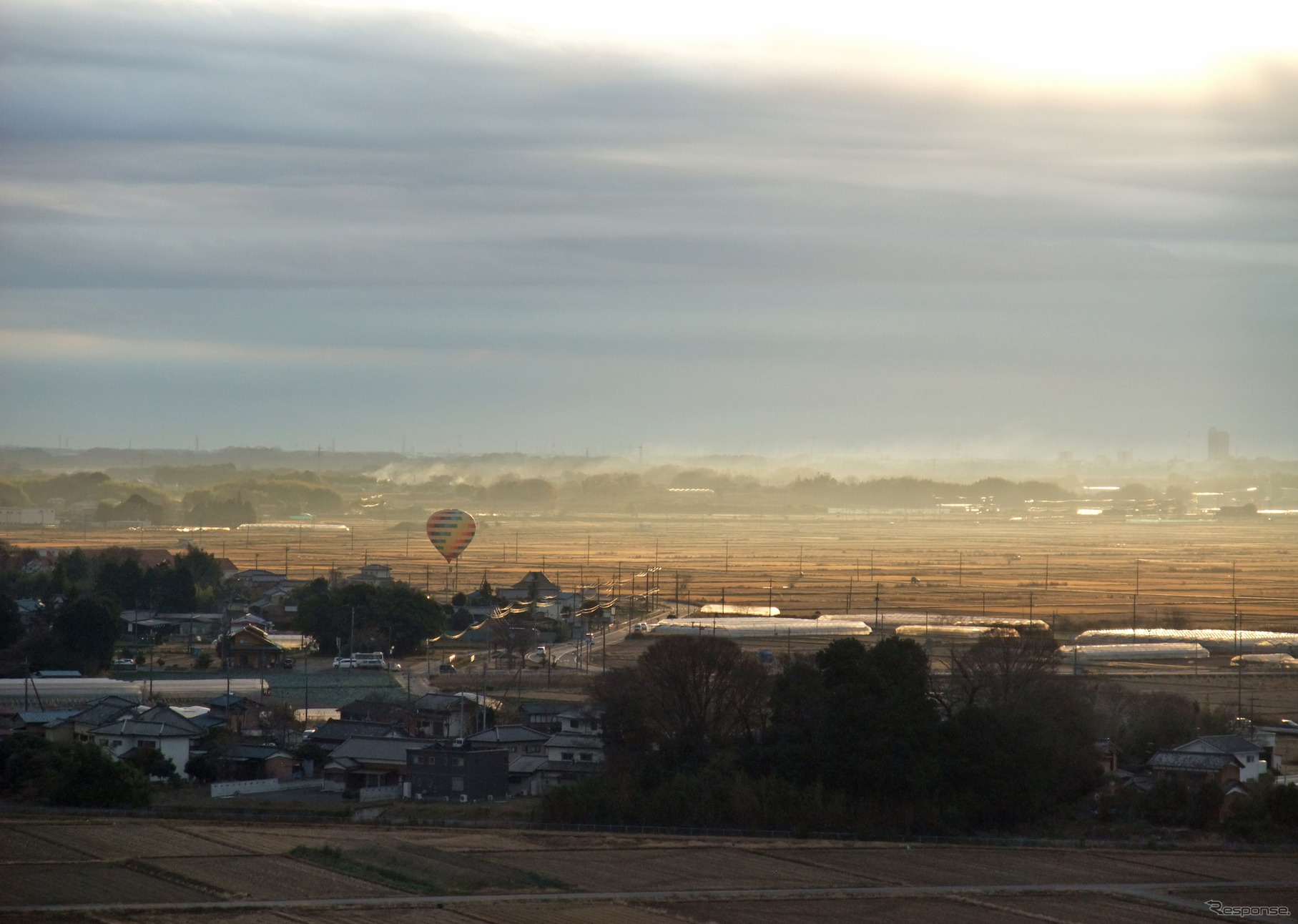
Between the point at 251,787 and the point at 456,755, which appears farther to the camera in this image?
the point at 456,755

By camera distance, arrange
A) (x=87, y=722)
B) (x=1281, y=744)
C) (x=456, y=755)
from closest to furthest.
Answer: (x=456, y=755)
(x=87, y=722)
(x=1281, y=744)

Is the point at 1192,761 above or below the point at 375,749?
above

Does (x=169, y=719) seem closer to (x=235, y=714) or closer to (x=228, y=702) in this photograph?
(x=235, y=714)

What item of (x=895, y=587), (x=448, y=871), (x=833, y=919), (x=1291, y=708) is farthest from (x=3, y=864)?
(x=895, y=587)

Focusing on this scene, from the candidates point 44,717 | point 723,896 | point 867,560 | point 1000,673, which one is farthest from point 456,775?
point 867,560

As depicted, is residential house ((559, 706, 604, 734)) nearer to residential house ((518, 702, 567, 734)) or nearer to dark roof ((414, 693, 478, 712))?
residential house ((518, 702, 567, 734))

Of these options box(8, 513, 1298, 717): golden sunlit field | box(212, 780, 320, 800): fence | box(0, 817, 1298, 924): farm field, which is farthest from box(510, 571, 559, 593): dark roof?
box(0, 817, 1298, 924): farm field

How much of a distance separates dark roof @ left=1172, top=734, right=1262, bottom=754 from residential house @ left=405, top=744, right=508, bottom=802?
769 centimetres

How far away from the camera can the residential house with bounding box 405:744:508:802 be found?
61.1 feet

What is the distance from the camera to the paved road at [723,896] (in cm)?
1288

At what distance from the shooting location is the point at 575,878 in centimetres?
1419

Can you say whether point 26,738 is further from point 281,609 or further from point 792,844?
point 281,609

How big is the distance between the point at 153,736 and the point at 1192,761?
1189 cm

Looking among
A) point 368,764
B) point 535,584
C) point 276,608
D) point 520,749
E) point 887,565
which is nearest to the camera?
point 368,764
